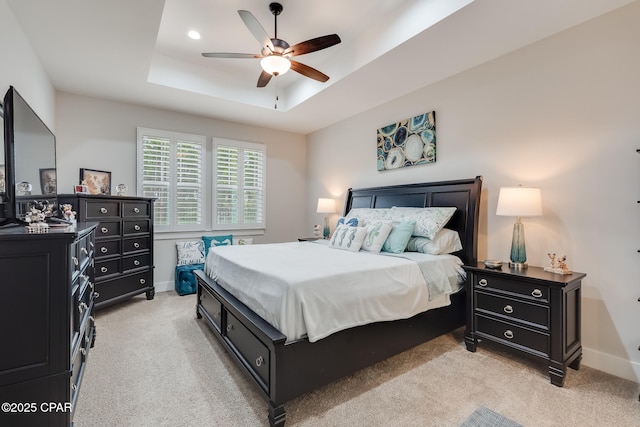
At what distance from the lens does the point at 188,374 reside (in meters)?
2.24

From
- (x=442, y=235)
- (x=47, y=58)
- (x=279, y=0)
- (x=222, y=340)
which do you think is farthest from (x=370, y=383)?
(x=47, y=58)

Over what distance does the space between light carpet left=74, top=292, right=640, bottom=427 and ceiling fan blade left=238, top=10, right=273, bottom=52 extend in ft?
8.54

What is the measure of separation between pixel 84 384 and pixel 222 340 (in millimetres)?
931

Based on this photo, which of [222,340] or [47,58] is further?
[47,58]

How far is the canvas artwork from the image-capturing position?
359 cm

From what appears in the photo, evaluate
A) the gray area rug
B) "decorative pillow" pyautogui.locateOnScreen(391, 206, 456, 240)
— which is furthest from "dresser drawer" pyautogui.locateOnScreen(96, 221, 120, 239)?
the gray area rug

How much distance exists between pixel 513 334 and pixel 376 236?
1401 millimetres

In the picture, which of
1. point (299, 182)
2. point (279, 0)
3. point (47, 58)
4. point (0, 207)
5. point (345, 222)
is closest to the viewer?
point (0, 207)

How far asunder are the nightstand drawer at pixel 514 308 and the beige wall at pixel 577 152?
558 mm

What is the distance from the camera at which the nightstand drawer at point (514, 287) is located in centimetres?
223

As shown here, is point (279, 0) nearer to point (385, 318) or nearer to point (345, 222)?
point (345, 222)

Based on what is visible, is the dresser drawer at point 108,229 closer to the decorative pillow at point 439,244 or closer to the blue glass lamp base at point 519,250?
the decorative pillow at point 439,244

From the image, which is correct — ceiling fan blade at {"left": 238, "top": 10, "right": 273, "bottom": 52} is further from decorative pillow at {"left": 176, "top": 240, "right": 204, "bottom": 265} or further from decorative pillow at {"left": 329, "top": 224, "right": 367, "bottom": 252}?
decorative pillow at {"left": 176, "top": 240, "right": 204, "bottom": 265}

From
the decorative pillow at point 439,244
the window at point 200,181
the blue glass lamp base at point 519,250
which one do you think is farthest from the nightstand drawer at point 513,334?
the window at point 200,181
